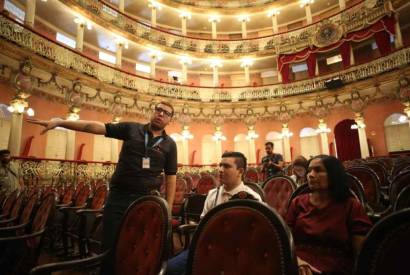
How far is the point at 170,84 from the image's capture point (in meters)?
16.9

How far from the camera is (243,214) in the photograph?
1.29 m

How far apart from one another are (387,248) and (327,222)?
2.51 feet

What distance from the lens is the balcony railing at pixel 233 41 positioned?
14.7m

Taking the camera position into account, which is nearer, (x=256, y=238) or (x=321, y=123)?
(x=256, y=238)

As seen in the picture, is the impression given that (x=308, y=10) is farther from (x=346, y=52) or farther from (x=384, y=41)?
(x=384, y=41)

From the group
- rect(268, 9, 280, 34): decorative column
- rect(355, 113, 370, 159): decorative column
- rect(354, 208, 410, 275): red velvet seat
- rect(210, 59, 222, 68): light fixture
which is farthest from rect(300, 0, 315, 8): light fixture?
rect(354, 208, 410, 275): red velvet seat

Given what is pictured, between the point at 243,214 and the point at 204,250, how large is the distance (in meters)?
0.29

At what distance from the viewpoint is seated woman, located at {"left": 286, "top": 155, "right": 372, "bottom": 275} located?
1.65 m

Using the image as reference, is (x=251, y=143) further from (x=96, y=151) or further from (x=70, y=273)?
(x=70, y=273)

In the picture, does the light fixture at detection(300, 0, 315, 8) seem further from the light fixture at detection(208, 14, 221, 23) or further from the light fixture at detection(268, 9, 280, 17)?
the light fixture at detection(208, 14, 221, 23)

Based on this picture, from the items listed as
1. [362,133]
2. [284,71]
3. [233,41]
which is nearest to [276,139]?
[284,71]

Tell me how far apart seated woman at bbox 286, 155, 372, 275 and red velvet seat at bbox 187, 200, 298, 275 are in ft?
1.54

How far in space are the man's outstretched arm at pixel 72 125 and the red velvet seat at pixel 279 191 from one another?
2.49 m

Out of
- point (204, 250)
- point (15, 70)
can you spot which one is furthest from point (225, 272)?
point (15, 70)
